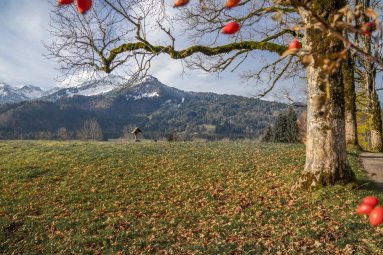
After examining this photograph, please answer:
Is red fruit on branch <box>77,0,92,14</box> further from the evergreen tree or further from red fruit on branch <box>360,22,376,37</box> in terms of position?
the evergreen tree

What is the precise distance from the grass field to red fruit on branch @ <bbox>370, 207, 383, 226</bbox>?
7.22m

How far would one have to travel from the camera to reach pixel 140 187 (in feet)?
47.9

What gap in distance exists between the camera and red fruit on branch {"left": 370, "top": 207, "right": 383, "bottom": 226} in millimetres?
1568

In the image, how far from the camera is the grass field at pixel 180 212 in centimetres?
893

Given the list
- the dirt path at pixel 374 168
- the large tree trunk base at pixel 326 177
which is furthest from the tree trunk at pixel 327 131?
the dirt path at pixel 374 168

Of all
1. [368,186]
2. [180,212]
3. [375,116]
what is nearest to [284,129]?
[375,116]

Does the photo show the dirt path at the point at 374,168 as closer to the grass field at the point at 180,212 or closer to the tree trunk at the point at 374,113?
the grass field at the point at 180,212

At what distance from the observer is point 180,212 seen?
450 inches

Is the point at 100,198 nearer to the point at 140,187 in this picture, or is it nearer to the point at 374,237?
the point at 140,187

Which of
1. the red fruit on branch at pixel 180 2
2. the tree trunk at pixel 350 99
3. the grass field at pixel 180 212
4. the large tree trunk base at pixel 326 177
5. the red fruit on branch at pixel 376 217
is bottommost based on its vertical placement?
the grass field at pixel 180 212

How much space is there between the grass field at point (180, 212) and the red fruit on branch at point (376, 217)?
23.7 feet

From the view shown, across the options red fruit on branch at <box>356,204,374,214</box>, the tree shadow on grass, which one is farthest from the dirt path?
red fruit on branch at <box>356,204,374,214</box>

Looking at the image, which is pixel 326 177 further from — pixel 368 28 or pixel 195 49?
pixel 368 28

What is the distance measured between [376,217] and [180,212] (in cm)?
1022
